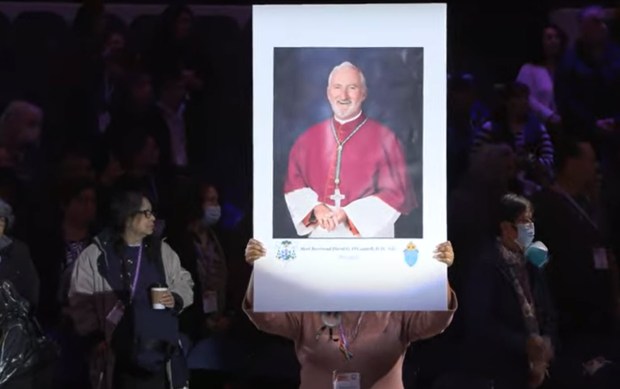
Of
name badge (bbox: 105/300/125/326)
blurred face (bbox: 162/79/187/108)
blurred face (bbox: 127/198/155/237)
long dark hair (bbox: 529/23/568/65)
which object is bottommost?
name badge (bbox: 105/300/125/326)

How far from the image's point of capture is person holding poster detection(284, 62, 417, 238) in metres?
3.91

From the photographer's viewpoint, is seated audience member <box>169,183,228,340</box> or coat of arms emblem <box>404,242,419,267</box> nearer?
coat of arms emblem <box>404,242,419,267</box>

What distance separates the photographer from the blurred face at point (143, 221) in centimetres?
411

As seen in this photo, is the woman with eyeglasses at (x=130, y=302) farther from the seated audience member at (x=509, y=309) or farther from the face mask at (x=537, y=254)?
the face mask at (x=537, y=254)

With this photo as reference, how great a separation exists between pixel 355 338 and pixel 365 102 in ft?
3.40

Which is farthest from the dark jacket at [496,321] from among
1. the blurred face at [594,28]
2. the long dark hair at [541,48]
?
the blurred face at [594,28]

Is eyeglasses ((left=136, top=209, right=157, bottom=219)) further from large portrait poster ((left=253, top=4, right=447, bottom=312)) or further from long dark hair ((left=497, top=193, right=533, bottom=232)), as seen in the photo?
long dark hair ((left=497, top=193, right=533, bottom=232))

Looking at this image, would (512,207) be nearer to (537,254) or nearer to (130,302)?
(537,254)

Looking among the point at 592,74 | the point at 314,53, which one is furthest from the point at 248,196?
the point at 592,74

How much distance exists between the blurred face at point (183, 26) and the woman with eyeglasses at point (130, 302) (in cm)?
75

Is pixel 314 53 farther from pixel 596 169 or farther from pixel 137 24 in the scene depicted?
pixel 596 169

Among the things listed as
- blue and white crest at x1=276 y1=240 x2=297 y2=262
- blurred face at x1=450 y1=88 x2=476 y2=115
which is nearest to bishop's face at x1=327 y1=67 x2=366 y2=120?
blurred face at x1=450 y1=88 x2=476 y2=115

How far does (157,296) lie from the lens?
13.4 feet

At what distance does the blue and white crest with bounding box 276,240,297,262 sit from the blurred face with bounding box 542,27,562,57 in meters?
1.44
